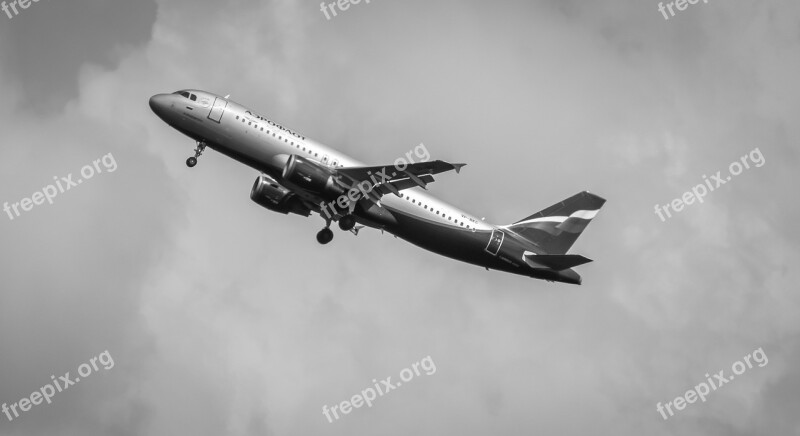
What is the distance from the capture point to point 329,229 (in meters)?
69.1

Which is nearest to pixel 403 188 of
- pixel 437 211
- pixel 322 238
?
pixel 437 211

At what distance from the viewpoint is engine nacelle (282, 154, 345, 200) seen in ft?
202

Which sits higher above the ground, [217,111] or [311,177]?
[217,111]

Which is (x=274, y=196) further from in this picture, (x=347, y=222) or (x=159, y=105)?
(x=159, y=105)

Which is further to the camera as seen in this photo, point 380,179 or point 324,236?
point 324,236

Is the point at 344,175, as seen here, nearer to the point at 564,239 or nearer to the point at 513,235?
the point at 513,235

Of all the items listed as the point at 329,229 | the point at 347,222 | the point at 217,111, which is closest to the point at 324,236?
the point at 329,229

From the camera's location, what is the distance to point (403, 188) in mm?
63531

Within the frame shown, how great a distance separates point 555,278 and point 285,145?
1835 cm

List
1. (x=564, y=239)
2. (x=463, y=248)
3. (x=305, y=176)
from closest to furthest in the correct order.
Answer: (x=305, y=176)
(x=463, y=248)
(x=564, y=239)

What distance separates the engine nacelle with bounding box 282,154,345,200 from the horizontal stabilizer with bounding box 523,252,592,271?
12.5m

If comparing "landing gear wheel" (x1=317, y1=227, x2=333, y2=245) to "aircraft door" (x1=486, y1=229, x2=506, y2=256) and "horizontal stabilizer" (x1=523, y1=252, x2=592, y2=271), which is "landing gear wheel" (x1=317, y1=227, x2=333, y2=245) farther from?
"horizontal stabilizer" (x1=523, y1=252, x2=592, y2=271)

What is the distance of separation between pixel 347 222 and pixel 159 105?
1290 centimetres

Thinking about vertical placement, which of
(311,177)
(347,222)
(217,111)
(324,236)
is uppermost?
(217,111)
